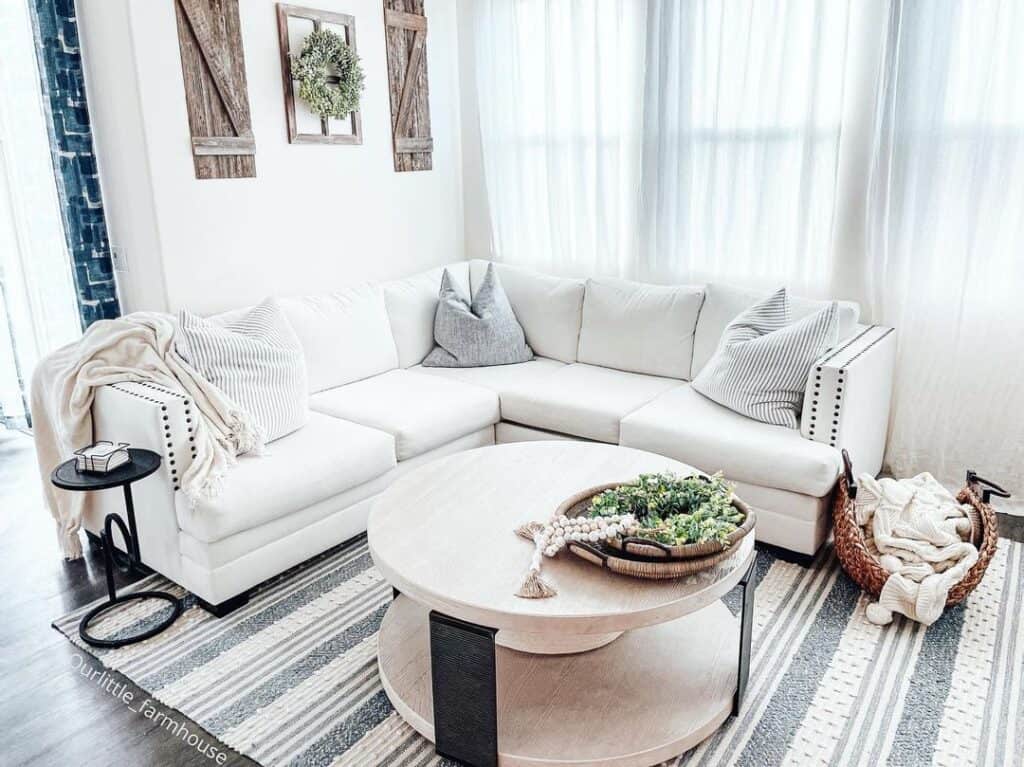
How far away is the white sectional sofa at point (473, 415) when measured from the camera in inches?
97.0

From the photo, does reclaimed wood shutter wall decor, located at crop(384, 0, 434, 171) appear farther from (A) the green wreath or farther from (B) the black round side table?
(B) the black round side table

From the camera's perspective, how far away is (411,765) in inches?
72.1

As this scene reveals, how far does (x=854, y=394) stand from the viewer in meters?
2.69

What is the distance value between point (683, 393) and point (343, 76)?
2084 mm

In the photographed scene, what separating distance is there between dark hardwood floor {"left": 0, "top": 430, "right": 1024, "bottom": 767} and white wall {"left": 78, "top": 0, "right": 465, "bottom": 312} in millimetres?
1070

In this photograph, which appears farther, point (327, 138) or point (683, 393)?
point (327, 138)

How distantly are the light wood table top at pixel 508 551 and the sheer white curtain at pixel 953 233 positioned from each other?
1.48 m

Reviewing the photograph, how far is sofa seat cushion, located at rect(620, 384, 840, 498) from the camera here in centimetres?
258

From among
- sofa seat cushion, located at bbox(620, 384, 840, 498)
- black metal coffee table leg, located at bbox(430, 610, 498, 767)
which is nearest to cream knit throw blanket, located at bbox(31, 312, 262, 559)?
black metal coffee table leg, located at bbox(430, 610, 498, 767)

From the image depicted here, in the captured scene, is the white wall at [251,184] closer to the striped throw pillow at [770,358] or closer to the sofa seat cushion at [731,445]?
the sofa seat cushion at [731,445]

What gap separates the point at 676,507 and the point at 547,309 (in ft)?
6.74

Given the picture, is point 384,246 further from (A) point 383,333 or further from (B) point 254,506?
(B) point 254,506

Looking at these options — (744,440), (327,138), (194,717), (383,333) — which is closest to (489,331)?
(383,333)

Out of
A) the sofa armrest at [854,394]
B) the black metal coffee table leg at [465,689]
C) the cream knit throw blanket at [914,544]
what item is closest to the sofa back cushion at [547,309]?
the sofa armrest at [854,394]
